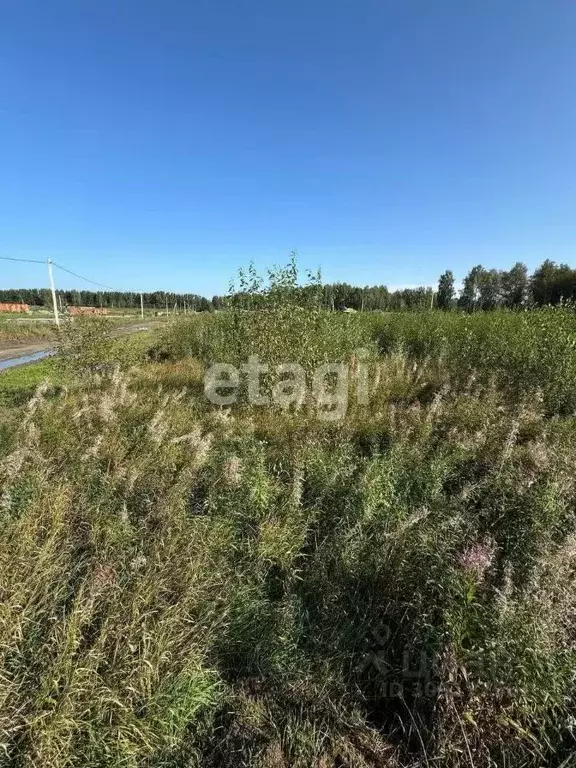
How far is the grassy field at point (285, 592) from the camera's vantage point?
1951 mm

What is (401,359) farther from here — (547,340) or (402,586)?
(402,586)

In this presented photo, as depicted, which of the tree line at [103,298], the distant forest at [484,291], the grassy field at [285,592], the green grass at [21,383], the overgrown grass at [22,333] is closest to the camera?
the grassy field at [285,592]

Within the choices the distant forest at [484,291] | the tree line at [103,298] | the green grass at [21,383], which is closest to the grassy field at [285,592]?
the green grass at [21,383]

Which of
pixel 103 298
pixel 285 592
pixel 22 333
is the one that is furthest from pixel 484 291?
pixel 103 298

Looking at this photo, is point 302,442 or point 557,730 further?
point 302,442

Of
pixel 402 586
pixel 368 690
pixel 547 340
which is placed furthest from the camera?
pixel 547 340

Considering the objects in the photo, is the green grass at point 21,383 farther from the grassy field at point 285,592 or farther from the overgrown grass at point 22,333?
the overgrown grass at point 22,333

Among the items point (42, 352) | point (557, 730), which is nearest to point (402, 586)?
point (557, 730)

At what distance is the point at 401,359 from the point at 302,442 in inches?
185

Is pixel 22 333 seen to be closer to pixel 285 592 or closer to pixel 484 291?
pixel 285 592

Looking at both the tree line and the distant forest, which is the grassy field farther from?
the tree line

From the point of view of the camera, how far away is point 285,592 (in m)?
2.77

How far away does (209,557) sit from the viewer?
9.73ft

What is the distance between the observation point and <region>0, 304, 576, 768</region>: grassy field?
1951 millimetres
